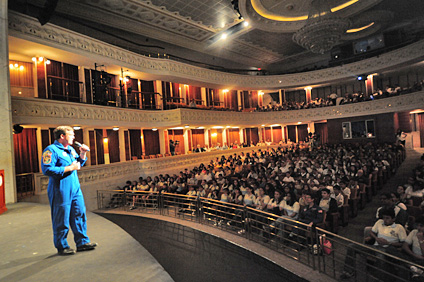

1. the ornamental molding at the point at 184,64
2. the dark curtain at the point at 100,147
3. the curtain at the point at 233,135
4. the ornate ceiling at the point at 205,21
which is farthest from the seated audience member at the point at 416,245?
the curtain at the point at 233,135

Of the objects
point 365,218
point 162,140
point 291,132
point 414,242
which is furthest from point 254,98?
point 414,242

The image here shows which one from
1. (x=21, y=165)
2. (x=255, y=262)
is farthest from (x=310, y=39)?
(x=21, y=165)

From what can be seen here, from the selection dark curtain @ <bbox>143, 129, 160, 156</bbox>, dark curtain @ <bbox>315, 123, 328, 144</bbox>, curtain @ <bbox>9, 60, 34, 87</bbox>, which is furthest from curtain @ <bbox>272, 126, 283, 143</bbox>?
curtain @ <bbox>9, 60, 34, 87</bbox>

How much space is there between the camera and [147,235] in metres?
7.46

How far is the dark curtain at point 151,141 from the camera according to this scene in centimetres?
1698

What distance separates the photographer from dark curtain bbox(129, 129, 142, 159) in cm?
1622

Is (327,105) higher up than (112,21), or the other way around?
(112,21)

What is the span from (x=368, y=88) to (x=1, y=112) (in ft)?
76.4

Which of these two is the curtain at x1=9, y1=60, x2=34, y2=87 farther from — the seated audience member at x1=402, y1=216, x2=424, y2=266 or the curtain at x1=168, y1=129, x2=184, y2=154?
the seated audience member at x1=402, y1=216, x2=424, y2=266

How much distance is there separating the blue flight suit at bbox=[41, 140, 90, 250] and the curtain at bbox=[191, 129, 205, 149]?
16602 mm

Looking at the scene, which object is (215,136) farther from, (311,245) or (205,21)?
(311,245)

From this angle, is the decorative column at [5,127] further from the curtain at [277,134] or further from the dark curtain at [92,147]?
the curtain at [277,134]

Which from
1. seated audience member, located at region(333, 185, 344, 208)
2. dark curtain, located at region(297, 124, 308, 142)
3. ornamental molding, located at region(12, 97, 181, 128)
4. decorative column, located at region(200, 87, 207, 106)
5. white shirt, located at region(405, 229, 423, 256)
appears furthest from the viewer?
dark curtain, located at region(297, 124, 308, 142)

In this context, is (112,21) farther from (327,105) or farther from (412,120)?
(412,120)
